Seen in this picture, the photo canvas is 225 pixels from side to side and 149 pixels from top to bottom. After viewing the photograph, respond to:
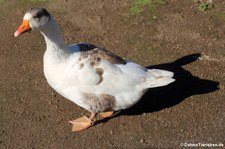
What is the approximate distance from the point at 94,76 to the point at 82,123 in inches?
41.0

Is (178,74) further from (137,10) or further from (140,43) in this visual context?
(137,10)

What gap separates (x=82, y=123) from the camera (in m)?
7.07

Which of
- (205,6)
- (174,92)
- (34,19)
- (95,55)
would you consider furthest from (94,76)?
(205,6)

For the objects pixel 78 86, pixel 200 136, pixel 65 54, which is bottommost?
pixel 200 136

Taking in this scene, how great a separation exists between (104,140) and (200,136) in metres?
1.66

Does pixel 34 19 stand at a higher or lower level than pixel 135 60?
higher

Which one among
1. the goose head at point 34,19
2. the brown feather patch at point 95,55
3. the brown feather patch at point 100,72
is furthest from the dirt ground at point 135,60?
the goose head at point 34,19

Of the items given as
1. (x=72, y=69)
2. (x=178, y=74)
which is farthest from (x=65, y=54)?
(x=178, y=74)

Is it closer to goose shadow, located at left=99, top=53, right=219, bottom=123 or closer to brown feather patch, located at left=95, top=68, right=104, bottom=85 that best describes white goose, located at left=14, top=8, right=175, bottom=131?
brown feather patch, located at left=95, top=68, right=104, bottom=85

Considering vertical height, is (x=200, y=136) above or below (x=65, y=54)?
below

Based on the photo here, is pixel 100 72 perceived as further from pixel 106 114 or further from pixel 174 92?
→ pixel 174 92

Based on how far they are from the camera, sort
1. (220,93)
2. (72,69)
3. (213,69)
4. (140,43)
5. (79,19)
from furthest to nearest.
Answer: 1. (79,19)
2. (140,43)
3. (213,69)
4. (220,93)
5. (72,69)

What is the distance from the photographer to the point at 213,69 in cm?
816

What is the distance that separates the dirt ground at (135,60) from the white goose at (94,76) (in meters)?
0.68
